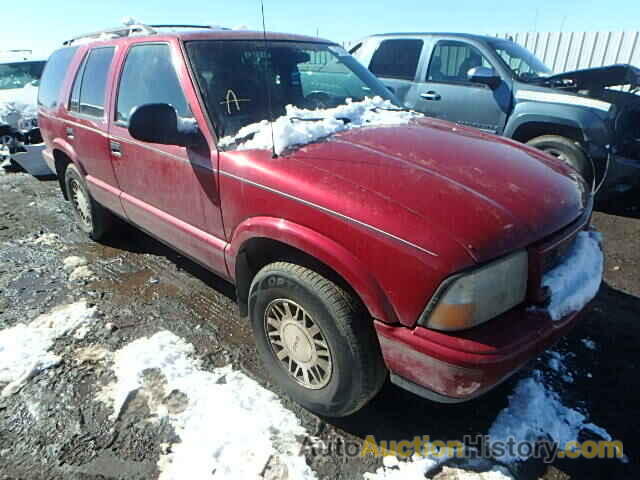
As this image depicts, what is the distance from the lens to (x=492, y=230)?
1622mm

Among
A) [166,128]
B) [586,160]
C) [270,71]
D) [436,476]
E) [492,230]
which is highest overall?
[270,71]

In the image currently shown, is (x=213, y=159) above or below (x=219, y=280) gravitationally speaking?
above

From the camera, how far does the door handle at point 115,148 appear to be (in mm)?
3149

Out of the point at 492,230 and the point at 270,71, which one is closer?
the point at 492,230

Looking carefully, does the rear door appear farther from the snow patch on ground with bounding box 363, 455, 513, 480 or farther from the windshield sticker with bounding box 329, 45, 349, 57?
the snow patch on ground with bounding box 363, 455, 513, 480

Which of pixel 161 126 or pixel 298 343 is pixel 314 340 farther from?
pixel 161 126

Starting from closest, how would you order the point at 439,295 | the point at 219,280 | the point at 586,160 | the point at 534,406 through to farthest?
1. the point at 439,295
2. the point at 534,406
3. the point at 219,280
4. the point at 586,160

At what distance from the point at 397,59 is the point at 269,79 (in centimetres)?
394

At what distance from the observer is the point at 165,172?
2709mm

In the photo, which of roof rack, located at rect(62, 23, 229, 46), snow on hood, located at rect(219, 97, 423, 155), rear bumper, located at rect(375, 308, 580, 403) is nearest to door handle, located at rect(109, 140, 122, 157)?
roof rack, located at rect(62, 23, 229, 46)

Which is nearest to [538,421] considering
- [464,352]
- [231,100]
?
[464,352]

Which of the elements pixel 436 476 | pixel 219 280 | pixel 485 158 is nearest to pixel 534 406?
pixel 436 476

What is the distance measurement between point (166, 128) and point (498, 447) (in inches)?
91.9

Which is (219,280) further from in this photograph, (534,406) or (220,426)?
(534,406)
